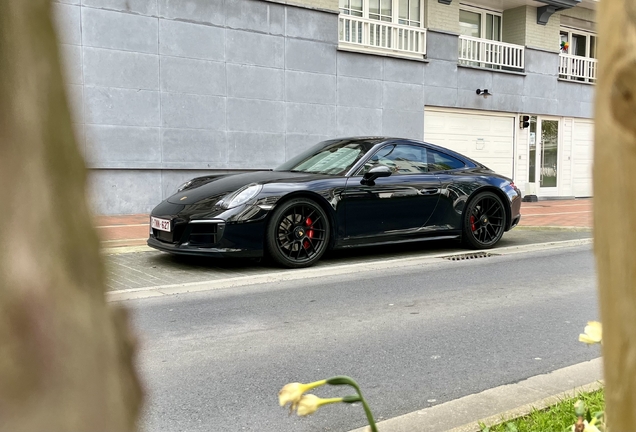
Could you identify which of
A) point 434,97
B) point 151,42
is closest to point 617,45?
point 151,42

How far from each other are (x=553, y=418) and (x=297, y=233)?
161 inches

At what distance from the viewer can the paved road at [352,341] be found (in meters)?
3.04

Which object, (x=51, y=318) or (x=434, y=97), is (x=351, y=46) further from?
(x=51, y=318)

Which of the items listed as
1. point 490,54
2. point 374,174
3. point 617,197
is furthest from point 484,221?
point 490,54

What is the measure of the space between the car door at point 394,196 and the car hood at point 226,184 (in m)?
0.53

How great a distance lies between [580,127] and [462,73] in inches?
223

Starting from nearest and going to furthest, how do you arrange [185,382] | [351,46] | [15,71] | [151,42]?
1. [15,71]
2. [185,382]
3. [151,42]
4. [351,46]

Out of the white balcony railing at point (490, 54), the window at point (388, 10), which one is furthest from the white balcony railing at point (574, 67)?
the window at point (388, 10)

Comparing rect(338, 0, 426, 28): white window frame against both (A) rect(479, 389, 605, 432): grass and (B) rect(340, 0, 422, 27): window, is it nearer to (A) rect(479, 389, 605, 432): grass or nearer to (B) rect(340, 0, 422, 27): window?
(B) rect(340, 0, 422, 27): window

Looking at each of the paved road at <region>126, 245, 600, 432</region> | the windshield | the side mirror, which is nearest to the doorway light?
the windshield

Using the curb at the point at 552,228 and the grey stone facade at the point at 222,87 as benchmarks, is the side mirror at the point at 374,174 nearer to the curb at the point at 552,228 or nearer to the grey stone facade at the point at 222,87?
the curb at the point at 552,228

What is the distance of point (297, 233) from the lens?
21.1 ft

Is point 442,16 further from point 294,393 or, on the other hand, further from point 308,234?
point 294,393

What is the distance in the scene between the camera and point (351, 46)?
14.6 metres
